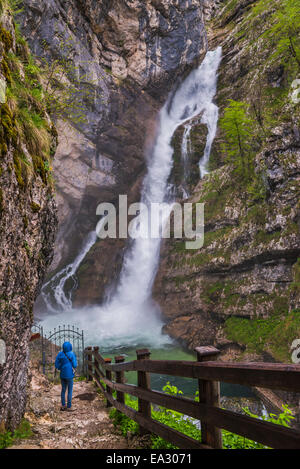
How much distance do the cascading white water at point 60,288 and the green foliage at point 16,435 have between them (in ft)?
65.4

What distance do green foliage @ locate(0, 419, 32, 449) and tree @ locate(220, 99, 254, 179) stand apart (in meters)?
15.6

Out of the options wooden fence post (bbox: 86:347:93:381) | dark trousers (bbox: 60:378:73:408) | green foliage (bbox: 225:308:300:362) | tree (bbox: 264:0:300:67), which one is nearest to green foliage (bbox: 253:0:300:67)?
tree (bbox: 264:0:300:67)

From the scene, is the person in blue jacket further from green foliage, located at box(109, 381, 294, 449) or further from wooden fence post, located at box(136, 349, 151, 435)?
wooden fence post, located at box(136, 349, 151, 435)

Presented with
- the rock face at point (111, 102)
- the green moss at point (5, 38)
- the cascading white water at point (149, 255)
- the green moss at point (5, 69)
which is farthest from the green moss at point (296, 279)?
the rock face at point (111, 102)

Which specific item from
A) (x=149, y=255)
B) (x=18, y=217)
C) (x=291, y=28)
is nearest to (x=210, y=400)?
(x=18, y=217)

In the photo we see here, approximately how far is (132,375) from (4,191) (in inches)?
431

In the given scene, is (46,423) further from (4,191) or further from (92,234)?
(92,234)

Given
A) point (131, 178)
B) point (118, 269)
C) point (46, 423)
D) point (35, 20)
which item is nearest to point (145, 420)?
point (46, 423)

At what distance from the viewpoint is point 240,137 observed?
1683 cm

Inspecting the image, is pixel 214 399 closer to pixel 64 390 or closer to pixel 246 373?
pixel 246 373

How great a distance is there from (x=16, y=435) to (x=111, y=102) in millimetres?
23055

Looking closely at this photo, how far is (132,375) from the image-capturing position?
1256cm

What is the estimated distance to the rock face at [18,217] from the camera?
3.87 metres
